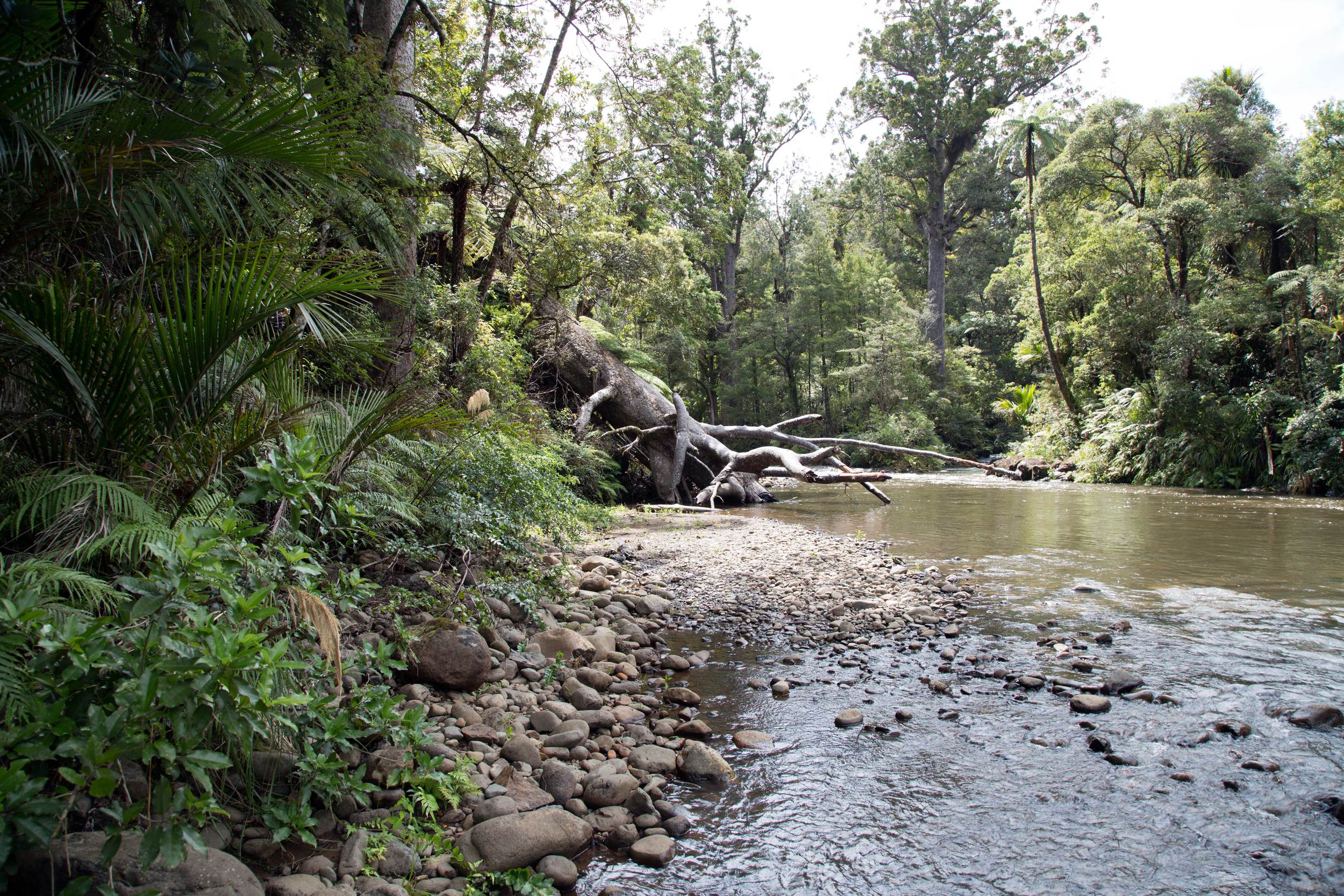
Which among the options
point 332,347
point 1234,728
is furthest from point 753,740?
point 332,347

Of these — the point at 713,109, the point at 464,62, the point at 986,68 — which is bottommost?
the point at 464,62

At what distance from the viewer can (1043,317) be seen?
2148cm

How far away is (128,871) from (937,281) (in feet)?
106

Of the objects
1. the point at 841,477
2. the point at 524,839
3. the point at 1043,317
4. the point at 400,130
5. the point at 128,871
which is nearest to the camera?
the point at 128,871

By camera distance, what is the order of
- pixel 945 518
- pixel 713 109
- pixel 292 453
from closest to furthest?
pixel 292 453 < pixel 945 518 < pixel 713 109

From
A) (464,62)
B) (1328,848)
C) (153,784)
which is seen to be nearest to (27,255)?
(153,784)

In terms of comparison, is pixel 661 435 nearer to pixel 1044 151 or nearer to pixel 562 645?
pixel 562 645

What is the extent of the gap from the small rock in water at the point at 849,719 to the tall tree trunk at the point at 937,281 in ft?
86.1

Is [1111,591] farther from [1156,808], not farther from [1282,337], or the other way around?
[1282,337]

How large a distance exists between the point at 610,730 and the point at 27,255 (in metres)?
3.22

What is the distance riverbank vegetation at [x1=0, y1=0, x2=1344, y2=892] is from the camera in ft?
6.68

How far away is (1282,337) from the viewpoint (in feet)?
52.1

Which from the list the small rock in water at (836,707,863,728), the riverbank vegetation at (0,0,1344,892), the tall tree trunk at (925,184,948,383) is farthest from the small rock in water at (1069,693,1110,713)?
the tall tree trunk at (925,184,948,383)

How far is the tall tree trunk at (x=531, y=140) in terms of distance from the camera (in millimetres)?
7371
